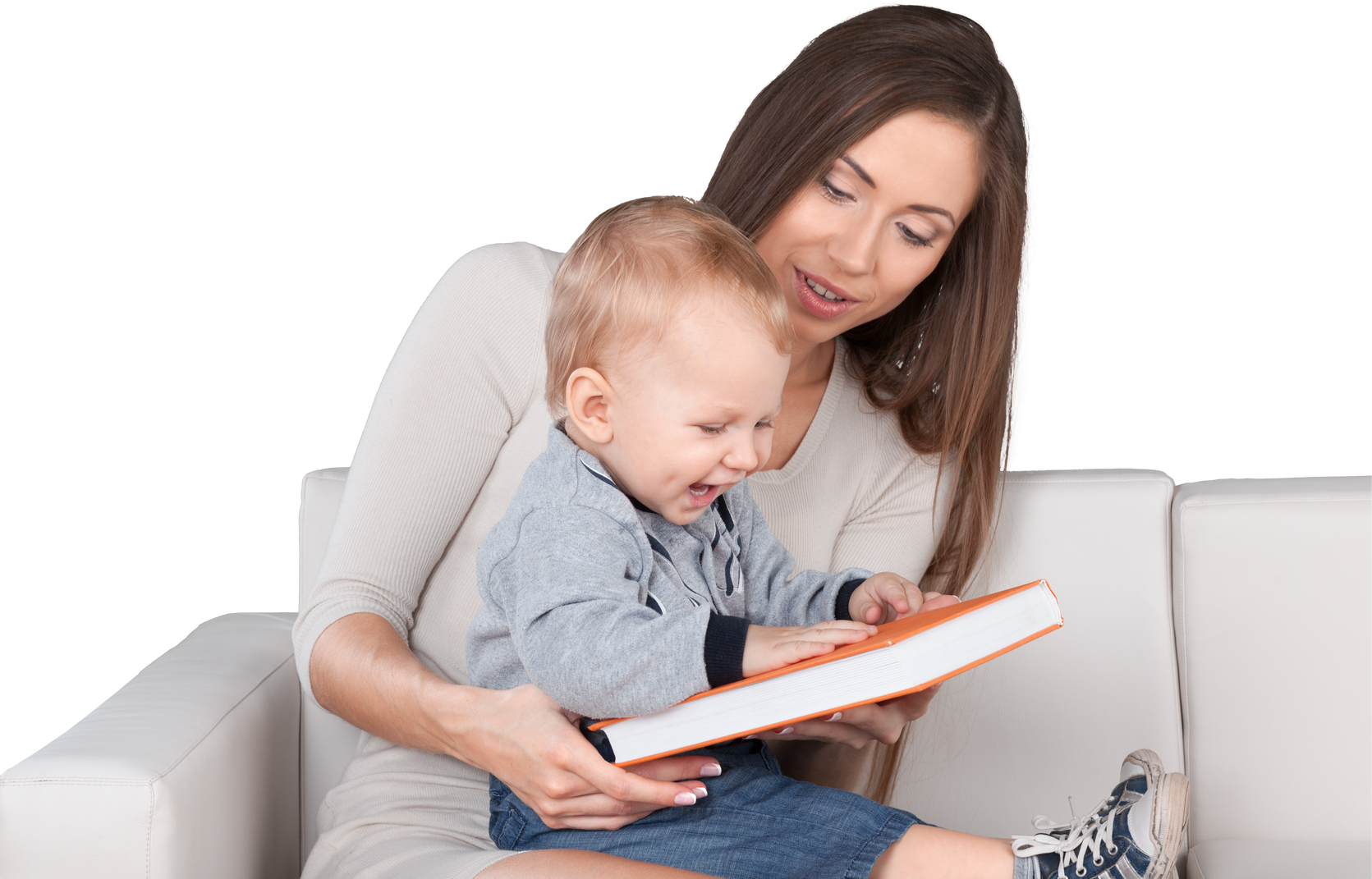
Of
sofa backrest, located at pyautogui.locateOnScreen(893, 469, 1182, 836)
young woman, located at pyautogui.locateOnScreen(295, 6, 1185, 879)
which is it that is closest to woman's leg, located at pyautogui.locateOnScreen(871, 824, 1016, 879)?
young woman, located at pyautogui.locateOnScreen(295, 6, 1185, 879)

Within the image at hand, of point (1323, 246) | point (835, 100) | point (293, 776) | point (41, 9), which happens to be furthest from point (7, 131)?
point (1323, 246)

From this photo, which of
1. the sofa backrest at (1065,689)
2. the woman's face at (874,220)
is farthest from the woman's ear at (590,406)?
the sofa backrest at (1065,689)

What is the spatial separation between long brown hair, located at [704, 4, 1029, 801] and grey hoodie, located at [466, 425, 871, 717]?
43cm

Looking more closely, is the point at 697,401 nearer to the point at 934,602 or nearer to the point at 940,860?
the point at 934,602

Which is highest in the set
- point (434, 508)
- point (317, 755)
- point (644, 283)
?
point (644, 283)

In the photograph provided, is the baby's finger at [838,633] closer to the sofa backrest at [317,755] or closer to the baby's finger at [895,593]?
the baby's finger at [895,593]

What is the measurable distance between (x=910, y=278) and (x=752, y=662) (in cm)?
66

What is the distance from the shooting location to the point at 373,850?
3.72 ft

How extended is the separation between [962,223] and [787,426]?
37 cm

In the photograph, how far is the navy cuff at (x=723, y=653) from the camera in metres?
0.88

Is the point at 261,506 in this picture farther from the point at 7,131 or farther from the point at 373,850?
the point at 373,850

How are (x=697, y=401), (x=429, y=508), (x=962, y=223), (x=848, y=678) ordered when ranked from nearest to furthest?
(x=848, y=678)
(x=697, y=401)
(x=429, y=508)
(x=962, y=223)

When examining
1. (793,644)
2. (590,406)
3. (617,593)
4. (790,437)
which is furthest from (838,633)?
(790,437)

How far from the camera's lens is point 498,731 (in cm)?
101
